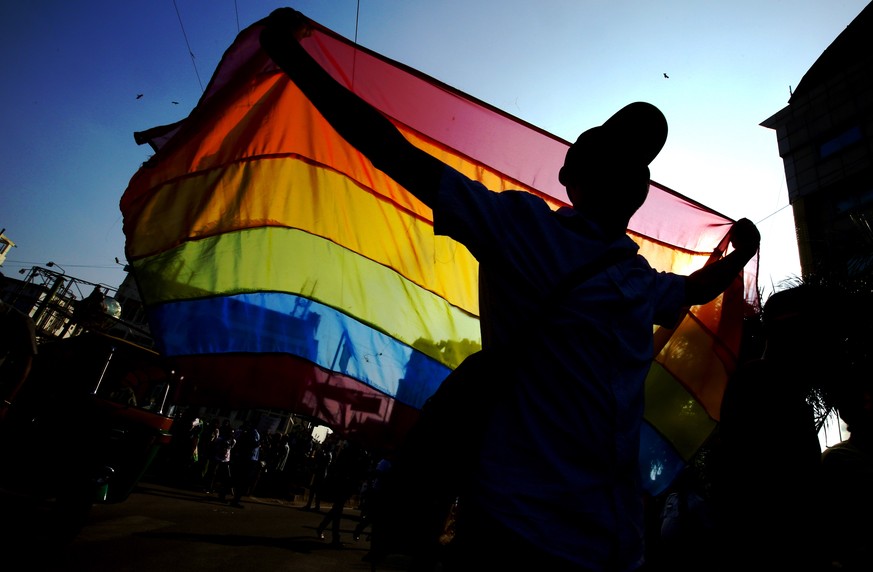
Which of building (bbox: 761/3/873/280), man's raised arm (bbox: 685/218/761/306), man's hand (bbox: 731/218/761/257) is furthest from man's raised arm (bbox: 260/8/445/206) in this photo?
building (bbox: 761/3/873/280)

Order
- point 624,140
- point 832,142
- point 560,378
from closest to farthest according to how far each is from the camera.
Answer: point 560,378
point 624,140
point 832,142

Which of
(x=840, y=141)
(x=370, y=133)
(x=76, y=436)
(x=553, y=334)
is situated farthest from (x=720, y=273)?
(x=840, y=141)

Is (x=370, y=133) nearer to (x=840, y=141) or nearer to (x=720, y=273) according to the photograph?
(x=720, y=273)

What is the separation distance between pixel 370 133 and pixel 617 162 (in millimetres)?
705

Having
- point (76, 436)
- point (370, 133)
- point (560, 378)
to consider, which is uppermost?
point (370, 133)

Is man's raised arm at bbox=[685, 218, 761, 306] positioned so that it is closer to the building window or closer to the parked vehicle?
the parked vehicle

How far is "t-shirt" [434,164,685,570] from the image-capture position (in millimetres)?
885

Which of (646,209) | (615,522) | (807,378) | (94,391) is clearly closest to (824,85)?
(646,209)

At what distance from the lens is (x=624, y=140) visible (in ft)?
4.14

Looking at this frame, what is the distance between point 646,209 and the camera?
312 cm

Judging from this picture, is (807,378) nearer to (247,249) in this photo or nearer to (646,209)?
(646,209)

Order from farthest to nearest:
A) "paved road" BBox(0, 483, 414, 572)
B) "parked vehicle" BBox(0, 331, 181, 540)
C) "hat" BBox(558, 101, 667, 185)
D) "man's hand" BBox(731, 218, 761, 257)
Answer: "parked vehicle" BBox(0, 331, 181, 540) < "paved road" BBox(0, 483, 414, 572) < "man's hand" BBox(731, 218, 761, 257) < "hat" BBox(558, 101, 667, 185)

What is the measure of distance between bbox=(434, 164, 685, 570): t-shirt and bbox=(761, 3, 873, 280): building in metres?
16.4

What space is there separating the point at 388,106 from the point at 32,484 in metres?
7.29
